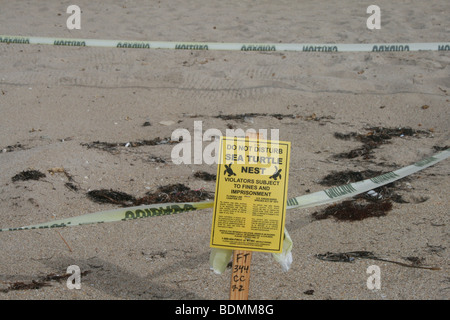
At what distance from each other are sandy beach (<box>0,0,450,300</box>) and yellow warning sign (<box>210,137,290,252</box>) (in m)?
0.59

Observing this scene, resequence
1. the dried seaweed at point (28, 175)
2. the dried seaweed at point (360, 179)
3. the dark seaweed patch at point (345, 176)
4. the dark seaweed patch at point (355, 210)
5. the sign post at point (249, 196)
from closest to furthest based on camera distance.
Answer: the sign post at point (249, 196)
the dark seaweed patch at point (355, 210)
the dried seaweed at point (360, 179)
the dried seaweed at point (28, 175)
the dark seaweed patch at point (345, 176)

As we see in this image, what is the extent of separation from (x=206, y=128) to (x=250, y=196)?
3110mm

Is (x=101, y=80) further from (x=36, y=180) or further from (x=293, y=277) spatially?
(x=293, y=277)

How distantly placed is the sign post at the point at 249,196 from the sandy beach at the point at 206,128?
579mm

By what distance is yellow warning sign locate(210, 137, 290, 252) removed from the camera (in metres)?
2.21

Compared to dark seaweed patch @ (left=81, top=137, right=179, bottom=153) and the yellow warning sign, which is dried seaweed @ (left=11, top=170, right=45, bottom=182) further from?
the yellow warning sign

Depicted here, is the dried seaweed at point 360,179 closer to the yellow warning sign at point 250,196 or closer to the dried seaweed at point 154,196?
the dried seaweed at point 154,196

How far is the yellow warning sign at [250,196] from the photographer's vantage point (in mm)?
2213

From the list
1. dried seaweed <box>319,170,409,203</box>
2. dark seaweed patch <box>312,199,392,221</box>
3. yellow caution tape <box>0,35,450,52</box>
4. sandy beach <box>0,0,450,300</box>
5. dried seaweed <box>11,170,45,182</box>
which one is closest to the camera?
sandy beach <box>0,0,450,300</box>

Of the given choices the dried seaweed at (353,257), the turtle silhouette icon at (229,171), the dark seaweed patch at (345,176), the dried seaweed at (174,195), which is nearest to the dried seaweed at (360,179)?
the dark seaweed patch at (345,176)

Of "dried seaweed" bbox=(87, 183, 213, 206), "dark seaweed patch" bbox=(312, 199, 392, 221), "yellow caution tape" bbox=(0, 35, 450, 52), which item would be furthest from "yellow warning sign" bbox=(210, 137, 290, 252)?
"yellow caution tape" bbox=(0, 35, 450, 52)

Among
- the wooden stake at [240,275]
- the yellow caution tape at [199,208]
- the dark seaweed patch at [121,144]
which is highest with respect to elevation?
the dark seaweed patch at [121,144]
